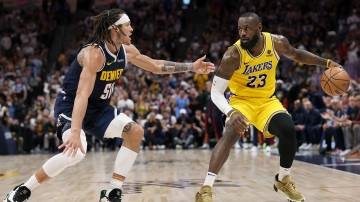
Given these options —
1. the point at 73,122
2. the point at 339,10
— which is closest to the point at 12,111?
the point at 339,10

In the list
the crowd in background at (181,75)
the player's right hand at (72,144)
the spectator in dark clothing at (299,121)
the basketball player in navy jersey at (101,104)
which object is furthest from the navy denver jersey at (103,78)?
the spectator in dark clothing at (299,121)

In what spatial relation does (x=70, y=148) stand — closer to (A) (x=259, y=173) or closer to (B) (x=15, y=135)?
(A) (x=259, y=173)

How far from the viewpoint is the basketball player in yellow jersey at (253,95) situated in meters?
5.37

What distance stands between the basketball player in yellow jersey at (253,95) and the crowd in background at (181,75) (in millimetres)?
6477

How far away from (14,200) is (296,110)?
9.93 m

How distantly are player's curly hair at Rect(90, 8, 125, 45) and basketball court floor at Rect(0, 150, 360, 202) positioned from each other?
5.06 ft

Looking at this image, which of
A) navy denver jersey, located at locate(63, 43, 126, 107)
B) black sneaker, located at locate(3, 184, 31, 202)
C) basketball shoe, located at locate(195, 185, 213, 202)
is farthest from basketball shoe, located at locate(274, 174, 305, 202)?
black sneaker, located at locate(3, 184, 31, 202)

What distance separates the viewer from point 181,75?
18.4m

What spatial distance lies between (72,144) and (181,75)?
546 inches

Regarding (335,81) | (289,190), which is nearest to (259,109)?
(289,190)

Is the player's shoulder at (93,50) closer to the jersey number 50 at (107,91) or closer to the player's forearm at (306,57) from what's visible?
the jersey number 50 at (107,91)

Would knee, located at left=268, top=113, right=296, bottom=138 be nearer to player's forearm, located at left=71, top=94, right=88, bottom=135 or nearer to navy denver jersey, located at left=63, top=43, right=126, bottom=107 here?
navy denver jersey, located at left=63, top=43, right=126, bottom=107

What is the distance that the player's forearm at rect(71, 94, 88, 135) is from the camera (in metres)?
4.69

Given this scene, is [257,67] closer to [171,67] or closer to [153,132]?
[171,67]
